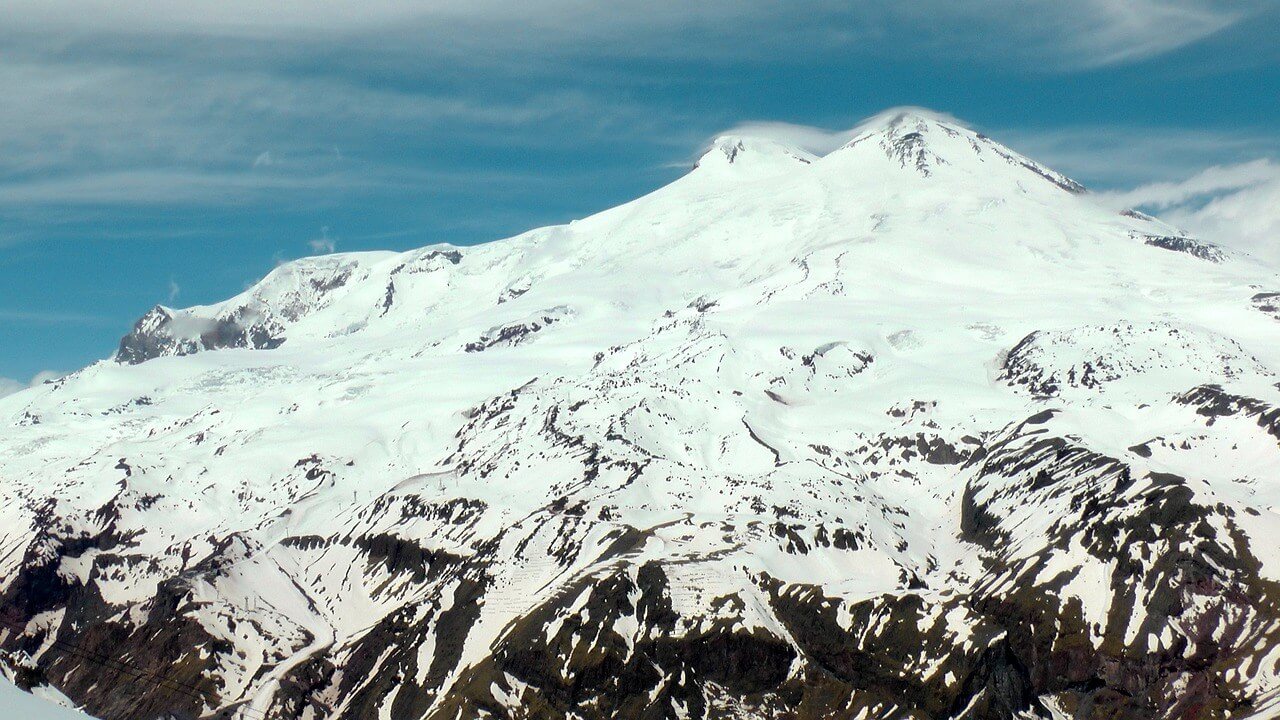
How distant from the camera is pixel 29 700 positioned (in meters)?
40.3

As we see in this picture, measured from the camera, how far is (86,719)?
42188mm

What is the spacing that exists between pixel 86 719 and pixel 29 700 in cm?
230
